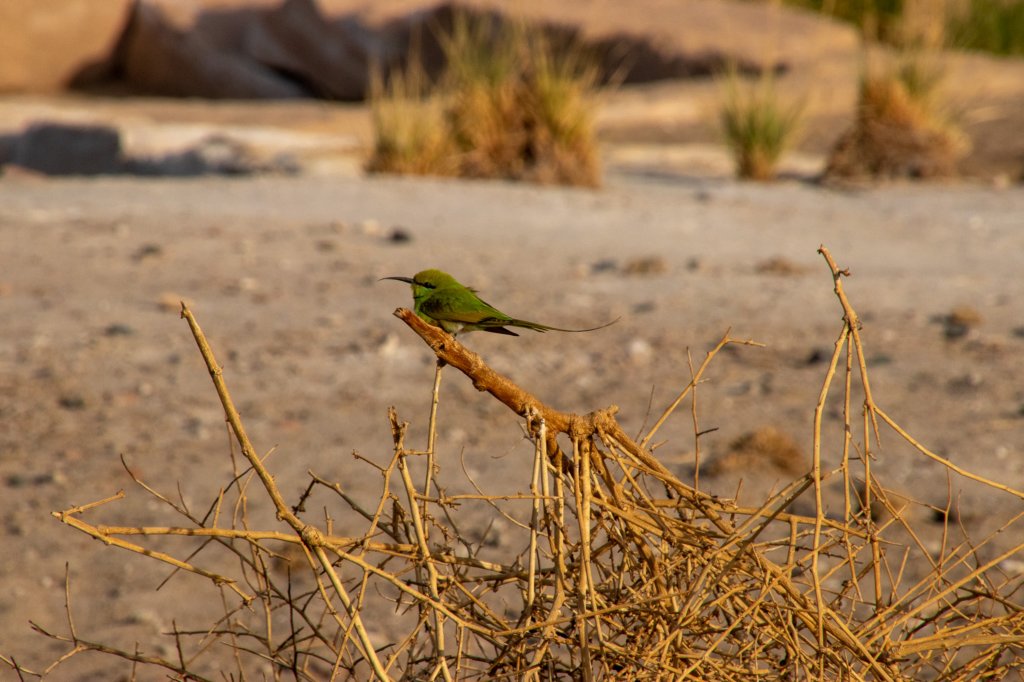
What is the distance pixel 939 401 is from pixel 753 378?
2.39 ft

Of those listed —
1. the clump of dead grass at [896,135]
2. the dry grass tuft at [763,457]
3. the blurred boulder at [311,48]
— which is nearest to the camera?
the dry grass tuft at [763,457]

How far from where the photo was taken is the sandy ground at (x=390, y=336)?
12.5 feet

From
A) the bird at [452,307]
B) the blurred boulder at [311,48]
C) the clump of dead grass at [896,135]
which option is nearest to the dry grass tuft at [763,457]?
the bird at [452,307]

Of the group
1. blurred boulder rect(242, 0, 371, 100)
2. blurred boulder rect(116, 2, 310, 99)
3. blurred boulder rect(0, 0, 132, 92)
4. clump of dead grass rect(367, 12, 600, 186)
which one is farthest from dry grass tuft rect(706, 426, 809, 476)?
blurred boulder rect(0, 0, 132, 92)

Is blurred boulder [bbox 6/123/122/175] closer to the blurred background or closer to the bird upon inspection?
the blurred background

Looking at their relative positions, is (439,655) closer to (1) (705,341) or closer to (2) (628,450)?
(2) (628,450)

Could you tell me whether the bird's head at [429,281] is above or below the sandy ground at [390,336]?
above

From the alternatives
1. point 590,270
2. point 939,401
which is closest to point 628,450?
point 939,401

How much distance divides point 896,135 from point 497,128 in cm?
337

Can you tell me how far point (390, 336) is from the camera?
17.2 feet

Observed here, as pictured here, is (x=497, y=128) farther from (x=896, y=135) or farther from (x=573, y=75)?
(x=573, y=75)

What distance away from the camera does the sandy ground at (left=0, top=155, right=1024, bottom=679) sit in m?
3.81

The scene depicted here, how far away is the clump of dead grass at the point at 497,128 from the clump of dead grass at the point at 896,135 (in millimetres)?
2306

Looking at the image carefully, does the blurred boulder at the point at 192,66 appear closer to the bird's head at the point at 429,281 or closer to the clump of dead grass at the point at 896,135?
the clump of dead grass at the point at 896,135
